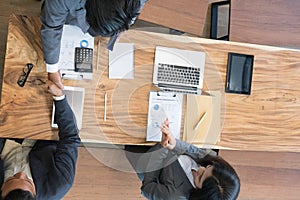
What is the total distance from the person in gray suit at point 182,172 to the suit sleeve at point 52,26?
1.62 feet

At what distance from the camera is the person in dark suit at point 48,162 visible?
1.33 meters

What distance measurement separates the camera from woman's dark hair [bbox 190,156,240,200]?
4.17 ft

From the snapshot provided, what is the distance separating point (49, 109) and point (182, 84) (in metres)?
0.52

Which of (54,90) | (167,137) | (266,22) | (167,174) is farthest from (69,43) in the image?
(266,22)

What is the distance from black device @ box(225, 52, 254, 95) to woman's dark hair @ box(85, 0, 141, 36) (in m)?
0.67

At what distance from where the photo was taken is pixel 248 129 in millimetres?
1595

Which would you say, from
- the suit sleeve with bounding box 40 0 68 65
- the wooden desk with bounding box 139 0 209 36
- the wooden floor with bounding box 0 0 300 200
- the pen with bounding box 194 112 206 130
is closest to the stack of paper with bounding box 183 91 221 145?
the pen with bounding box 194 112 206 130

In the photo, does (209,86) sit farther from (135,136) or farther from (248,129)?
(135,136)

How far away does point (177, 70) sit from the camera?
1.49 metres

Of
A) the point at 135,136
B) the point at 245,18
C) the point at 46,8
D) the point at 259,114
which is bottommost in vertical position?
the point at 135,136

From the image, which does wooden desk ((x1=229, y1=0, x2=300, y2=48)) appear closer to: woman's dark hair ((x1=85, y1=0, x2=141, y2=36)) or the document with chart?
the document with chart

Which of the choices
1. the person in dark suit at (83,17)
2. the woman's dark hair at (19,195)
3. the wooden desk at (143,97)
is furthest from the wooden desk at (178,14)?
the woman's dark hair at (19,195)

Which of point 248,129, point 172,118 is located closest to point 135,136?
point 172,118

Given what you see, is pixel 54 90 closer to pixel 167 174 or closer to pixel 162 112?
pixel 162 112
